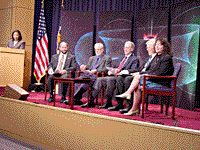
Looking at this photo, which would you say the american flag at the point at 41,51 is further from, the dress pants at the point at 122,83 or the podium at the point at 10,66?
the dress pants at the point at 122,83

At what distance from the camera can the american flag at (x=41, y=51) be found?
655 cm

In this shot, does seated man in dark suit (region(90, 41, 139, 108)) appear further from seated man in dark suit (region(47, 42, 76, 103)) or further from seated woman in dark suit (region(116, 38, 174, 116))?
seated man in dark suit (region(47, 42, 76, 103))

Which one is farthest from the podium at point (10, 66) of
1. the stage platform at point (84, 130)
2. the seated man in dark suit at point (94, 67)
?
the stage platform at point (84, 130)

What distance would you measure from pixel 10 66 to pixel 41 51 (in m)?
2.25

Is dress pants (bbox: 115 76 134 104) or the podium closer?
dress pants (bbox: 115 76 134 104)

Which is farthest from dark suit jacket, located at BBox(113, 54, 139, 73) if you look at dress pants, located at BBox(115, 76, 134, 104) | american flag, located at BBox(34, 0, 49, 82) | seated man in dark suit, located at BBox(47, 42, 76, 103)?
american flag, located at BBox(34, 0, 49, 82)

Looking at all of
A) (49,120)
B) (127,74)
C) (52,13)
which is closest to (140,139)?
(49,120)

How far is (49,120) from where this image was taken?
2.34 meters

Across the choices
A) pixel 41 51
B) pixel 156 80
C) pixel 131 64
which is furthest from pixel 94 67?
pixel 41 51

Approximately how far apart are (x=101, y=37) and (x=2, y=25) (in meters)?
3.14

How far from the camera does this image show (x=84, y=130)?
2.07m

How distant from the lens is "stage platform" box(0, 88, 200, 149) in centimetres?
162

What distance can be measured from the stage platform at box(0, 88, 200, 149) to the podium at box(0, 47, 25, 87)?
4.71 ft

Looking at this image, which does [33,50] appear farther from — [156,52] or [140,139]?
[140,139]
